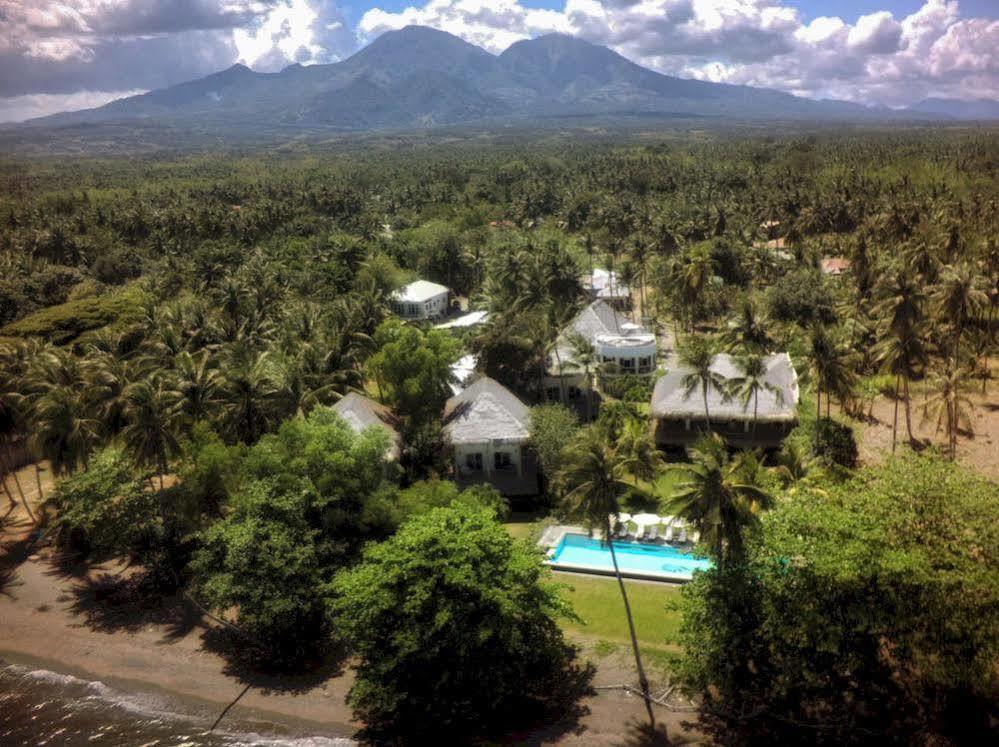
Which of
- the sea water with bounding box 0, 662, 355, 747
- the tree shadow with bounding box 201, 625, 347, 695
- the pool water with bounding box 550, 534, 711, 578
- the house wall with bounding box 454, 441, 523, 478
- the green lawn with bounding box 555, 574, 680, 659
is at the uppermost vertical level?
the house wall with bounding box 454, 441, 523, 478

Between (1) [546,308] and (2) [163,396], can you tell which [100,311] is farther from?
(1) [546,308]

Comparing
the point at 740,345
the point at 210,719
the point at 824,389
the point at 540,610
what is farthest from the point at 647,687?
the point at 740,345

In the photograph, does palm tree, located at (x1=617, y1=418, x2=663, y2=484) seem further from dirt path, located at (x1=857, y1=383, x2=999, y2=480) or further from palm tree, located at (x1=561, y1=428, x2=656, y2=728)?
dirt path, located at (x1=857, y1=383, x2=999, y2=480)

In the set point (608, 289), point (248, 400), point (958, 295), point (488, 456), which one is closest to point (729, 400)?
point (488, 456)

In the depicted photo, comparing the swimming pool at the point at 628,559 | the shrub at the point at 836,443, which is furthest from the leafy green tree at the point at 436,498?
the shrub at the point at 836,443

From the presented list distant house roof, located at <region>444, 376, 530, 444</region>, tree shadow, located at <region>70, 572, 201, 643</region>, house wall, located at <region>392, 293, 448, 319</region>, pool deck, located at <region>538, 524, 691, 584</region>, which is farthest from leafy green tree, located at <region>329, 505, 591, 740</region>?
house wall, located at <region>392, 293, 448, 319</region>

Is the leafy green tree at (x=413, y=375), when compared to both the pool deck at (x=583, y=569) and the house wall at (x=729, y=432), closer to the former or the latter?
the pool deck at (x=583, y=569)

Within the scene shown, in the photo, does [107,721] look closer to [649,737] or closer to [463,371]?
[649,737]
